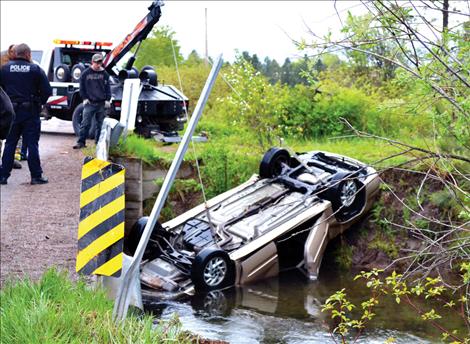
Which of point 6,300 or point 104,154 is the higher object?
point 104,154

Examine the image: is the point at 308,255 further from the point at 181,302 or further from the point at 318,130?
the point at 318,130

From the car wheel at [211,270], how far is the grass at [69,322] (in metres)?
4.88

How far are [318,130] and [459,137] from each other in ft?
40.6

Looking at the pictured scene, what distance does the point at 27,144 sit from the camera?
12.0 meters

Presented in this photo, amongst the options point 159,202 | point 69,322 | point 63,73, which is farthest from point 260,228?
point 63,73

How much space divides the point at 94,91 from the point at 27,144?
9.60 feet

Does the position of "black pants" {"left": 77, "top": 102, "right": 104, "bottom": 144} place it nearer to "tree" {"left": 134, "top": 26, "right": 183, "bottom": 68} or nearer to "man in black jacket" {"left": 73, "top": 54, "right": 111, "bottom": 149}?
"man in black jacket" {"left": 73, "top": 54, "right": 111, "bottom": 149}

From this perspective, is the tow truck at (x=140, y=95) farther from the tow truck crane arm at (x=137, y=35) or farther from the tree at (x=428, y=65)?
the tree at (x=428, y=65)

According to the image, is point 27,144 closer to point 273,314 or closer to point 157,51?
point 273,314

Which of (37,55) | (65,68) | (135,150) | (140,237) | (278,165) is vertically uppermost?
(37,55)

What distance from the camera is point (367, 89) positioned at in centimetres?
1842

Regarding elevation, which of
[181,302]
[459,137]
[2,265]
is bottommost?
[181,302]

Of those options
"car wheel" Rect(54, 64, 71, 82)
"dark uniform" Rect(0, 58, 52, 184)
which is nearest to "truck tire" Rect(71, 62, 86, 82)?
"car wheel" Rect(54, 64, 71, 82)

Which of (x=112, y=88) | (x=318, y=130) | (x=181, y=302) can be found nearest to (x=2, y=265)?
(x=181, y=302)
